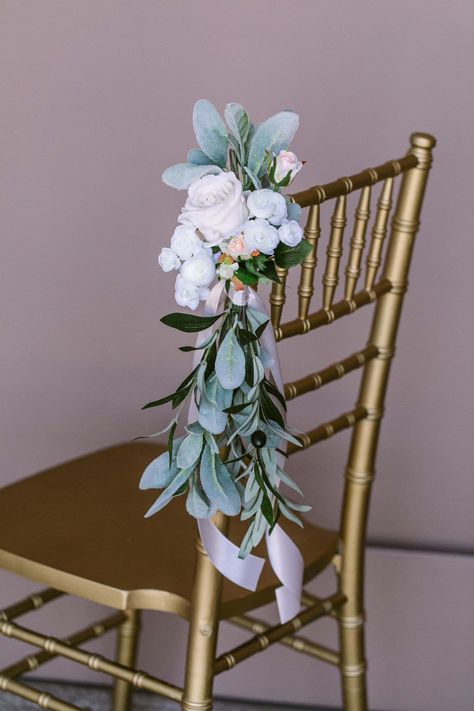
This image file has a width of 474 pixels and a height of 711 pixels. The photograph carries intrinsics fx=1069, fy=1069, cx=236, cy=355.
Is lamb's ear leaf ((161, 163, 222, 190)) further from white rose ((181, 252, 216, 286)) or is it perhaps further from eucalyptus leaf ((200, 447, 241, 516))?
eucalyptus leaf ((200, 447, 241, 516))

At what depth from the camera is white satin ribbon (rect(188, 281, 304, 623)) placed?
3.15 feet

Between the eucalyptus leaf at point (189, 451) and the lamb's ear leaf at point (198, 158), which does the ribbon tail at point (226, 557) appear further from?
the lamb's ear leaf at point (198, 158)

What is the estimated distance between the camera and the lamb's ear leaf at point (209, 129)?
881 mm

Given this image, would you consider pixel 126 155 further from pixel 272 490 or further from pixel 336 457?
pixel 272 490

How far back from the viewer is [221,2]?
158cm

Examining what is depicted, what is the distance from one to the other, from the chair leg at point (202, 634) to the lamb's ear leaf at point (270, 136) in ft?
1.31

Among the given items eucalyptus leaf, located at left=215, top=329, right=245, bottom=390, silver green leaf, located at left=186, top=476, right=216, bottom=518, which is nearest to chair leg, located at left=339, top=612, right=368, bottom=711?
silver green leaf, located at left=186, top=476, right=216, bottom=518

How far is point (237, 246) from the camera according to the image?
0.85 m

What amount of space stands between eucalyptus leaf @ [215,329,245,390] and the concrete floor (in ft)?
3.56

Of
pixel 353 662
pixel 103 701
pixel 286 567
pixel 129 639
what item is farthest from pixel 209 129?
pixel 103 701

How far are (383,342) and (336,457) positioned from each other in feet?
1.49

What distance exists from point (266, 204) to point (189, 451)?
24cm

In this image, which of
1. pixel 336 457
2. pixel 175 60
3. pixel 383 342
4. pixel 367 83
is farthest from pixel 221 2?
pixel 336 457

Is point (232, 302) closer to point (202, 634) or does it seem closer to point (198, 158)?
point (198, 158)
